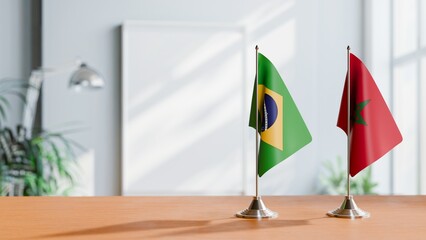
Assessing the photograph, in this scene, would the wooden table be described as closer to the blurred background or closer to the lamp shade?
the lamp shade

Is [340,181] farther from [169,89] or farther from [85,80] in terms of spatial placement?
[85,80]

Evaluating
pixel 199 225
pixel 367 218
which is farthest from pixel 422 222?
pixel 199 225

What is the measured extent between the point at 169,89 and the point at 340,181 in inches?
66.4

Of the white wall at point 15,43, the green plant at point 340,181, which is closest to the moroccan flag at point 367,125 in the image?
the green plant at point 340,181

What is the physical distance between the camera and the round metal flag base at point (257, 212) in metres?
1.46

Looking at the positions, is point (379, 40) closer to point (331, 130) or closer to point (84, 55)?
point (331, 130)

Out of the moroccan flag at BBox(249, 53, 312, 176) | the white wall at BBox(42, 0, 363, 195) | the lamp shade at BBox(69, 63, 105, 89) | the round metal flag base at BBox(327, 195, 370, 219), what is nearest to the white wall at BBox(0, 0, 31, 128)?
the white wall at BBox(42, 0, 363, 195)

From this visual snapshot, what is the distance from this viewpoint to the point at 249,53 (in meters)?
5.83

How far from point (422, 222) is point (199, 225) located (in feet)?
1.60

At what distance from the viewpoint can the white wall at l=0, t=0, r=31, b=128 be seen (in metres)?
5.49

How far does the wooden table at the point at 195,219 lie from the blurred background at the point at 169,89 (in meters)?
3.98

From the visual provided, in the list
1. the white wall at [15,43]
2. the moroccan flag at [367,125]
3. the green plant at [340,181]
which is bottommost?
the green plant at [340,181]

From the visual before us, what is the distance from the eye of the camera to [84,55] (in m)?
5.72

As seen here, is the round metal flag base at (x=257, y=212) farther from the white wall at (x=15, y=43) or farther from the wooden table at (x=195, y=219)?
the white wall at (x=15, y=43)
